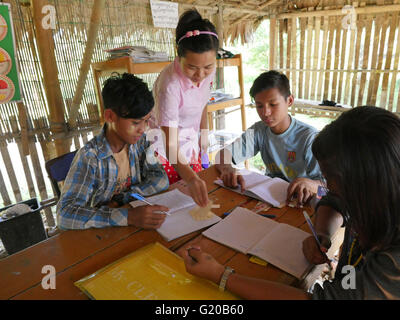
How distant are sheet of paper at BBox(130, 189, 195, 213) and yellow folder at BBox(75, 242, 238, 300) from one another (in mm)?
360

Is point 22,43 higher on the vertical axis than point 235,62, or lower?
higher

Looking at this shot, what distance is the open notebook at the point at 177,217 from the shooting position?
42.0 inches

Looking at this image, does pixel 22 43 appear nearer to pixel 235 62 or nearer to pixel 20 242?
pixel 20 242

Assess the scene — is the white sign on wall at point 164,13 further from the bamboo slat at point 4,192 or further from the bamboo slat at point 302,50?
the bamboo slat at point 302,50

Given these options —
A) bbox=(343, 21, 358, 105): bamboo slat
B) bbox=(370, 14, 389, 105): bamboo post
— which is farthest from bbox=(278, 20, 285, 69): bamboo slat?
bbox=(370, 14, 389, 105): bamboo post

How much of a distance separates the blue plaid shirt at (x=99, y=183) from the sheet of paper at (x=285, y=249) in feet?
1.85

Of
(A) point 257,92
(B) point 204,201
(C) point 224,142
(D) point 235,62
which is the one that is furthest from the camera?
(C) point 224,142

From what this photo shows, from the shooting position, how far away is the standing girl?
141 cm

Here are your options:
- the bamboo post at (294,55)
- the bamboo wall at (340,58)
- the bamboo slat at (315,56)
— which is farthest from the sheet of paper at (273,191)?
the bamboo slat at (315,56)

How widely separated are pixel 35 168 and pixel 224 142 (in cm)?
225

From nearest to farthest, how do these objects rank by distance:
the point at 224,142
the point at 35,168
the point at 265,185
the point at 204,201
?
the point at 204,201, the point at 265,185, the point at 35,168, the point at 224,142

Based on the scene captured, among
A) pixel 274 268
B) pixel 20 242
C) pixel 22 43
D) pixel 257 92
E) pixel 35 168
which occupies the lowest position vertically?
pixel 20 242

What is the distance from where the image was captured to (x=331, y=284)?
0.72 meters
